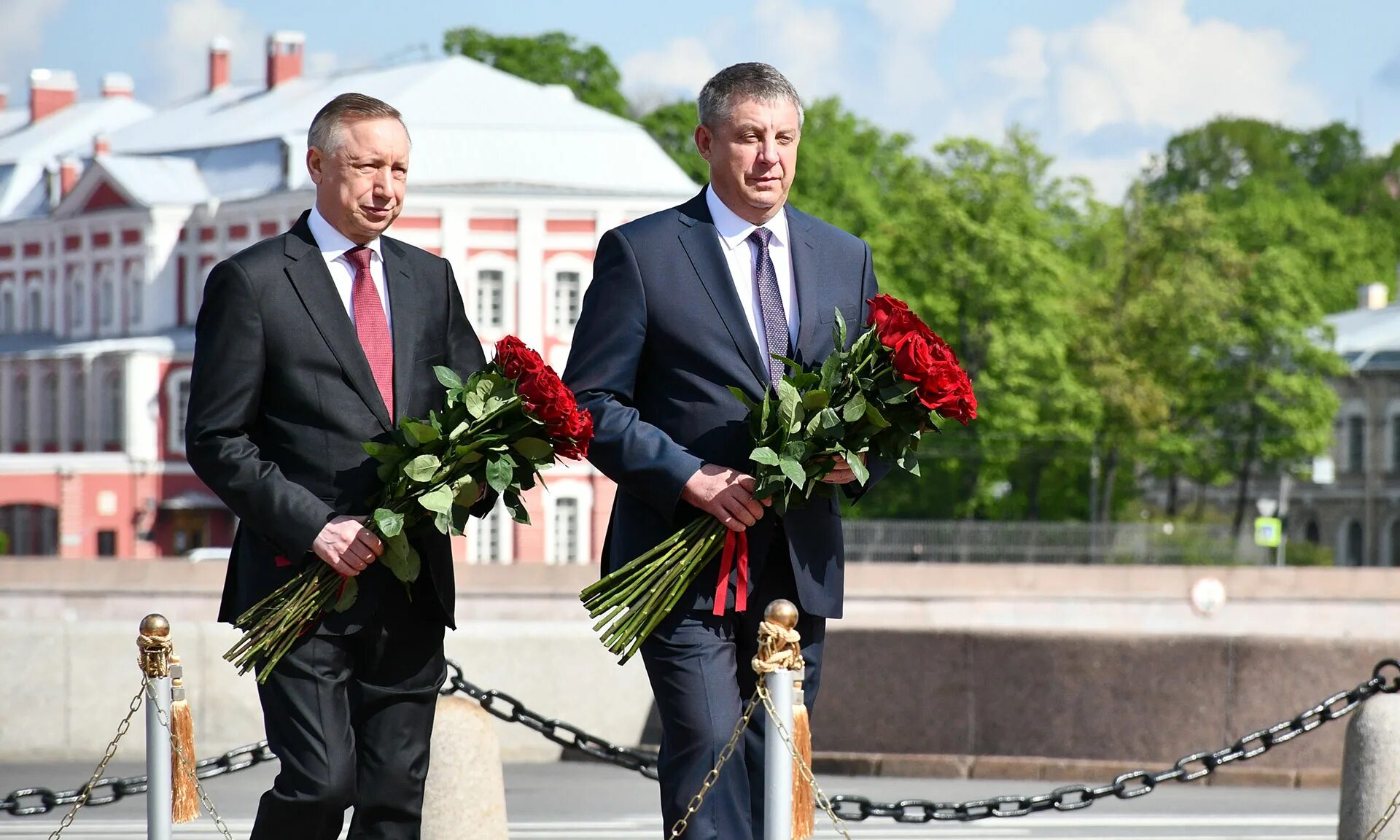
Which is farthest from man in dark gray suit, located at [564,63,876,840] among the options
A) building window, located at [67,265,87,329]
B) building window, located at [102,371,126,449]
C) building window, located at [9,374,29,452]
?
building window, located at [9,374,29,452]

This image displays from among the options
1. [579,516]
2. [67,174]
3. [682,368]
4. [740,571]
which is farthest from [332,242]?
[67,174]

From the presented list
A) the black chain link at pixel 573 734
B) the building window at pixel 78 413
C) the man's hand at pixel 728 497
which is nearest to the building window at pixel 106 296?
the building window at pixel 78 413

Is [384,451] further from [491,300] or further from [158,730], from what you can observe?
[491,300]

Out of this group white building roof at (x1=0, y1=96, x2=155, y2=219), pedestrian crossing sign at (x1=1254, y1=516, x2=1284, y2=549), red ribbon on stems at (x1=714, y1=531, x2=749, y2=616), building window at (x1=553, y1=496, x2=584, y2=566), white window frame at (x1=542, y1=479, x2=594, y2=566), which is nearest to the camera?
red ribbon on stems at (x1=714, y1=531, x2=749, y2=616)

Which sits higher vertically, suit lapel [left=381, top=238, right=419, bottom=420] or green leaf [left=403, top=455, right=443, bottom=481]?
suit lapel [left=381, top=238, right=419, bottom=420]

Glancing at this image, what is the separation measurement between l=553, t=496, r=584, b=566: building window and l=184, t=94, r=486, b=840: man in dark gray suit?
5033 cm

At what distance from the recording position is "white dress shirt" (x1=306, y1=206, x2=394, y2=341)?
18.3 feet

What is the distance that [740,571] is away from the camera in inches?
212

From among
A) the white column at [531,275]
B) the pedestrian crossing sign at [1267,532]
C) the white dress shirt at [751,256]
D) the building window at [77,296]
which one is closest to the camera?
the white dress shirt at [751,256]

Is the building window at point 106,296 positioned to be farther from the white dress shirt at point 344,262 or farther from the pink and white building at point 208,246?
the white dress shirt at point 344,262

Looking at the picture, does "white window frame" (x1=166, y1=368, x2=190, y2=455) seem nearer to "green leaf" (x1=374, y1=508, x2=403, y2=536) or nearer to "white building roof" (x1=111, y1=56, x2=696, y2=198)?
"white building roof" (x1=111, y1=56, x2=696, y2=198)

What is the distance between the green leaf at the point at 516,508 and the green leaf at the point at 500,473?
45 mm

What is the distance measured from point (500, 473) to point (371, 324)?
0.57 metres

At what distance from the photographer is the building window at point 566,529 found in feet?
183
